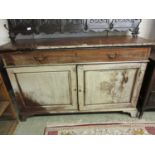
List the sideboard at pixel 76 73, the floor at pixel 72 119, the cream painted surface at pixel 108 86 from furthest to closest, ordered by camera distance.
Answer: the floor at pixel 72 119 < the cream painted surface at pixel 108 86 < the sideboard at pixel 76 73

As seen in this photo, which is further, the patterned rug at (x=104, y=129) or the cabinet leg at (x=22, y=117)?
the cabinet leg at (x=22, y=117)

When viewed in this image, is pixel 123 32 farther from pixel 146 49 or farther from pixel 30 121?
pixel 30 121

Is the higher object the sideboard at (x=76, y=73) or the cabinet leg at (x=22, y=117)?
the sideboard at (x=76, y=73)

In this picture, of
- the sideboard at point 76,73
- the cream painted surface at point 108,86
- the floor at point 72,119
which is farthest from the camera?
the floor at point 72,119

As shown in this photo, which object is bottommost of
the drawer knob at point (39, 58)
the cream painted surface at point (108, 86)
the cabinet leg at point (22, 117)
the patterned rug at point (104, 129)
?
the patterned rug at point (104, 129)

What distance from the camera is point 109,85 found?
1.37 metres

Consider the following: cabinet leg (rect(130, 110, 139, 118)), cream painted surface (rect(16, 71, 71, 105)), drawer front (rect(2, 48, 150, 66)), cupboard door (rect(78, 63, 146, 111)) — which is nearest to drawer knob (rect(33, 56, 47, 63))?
drawer front (rect(2, 48, 150, 66))

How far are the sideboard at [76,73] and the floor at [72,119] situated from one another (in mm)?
92

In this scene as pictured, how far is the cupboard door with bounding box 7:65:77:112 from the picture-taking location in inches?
50.4

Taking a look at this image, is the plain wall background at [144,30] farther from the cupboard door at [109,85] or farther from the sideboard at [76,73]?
the cupboard door at [109,85]

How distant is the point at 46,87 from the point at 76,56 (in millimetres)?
433

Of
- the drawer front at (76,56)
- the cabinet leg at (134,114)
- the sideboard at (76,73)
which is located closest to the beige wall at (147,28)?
the sideboard at (76,73)

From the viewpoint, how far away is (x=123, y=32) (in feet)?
5.19

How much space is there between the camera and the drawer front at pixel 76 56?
47.2 inches
